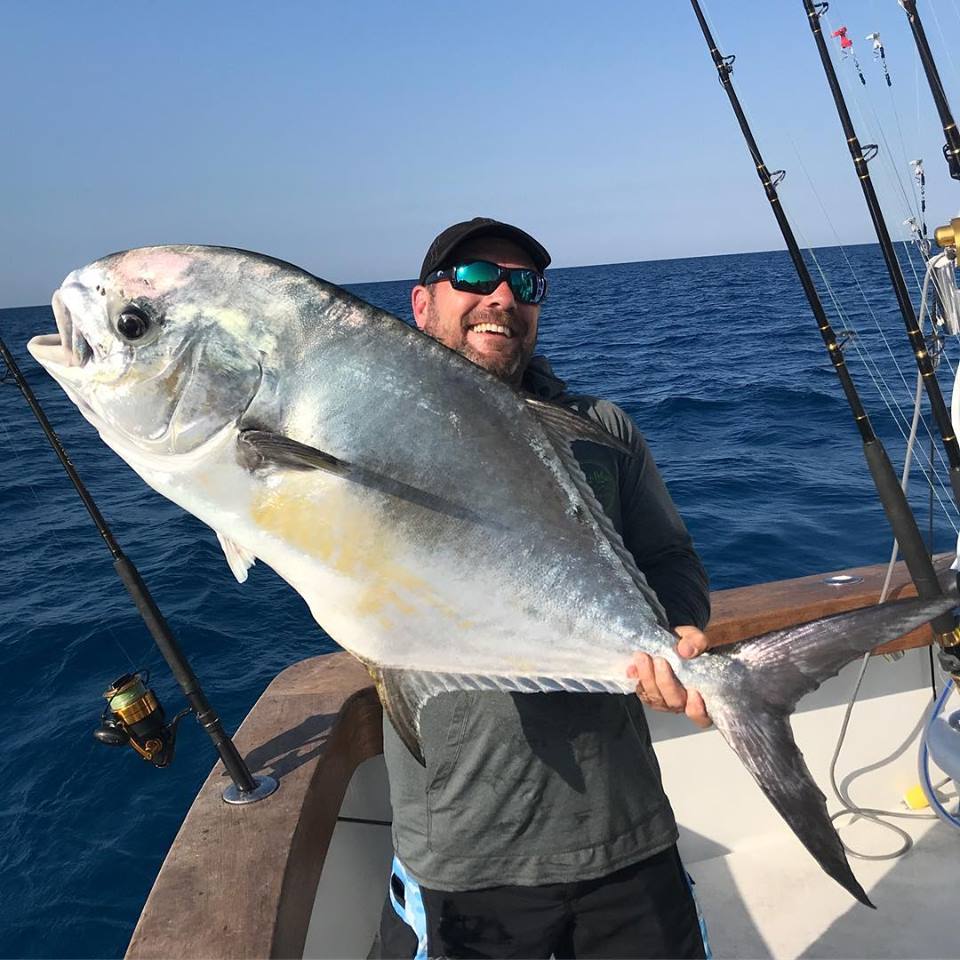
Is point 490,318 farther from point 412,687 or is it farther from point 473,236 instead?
point 412,687

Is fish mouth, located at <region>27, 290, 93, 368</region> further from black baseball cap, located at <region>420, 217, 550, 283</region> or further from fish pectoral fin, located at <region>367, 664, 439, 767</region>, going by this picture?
black baseball cap, located at <region>420, 217, 550, 283</region>

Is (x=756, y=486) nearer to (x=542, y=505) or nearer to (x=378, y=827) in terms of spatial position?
(x=378, y=827)

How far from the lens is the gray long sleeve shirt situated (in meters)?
1.87

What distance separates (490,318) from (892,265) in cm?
252

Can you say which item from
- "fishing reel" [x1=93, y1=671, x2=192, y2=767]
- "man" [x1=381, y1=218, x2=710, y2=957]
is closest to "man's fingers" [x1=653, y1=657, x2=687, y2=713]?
"man" [x1=381, y1=218, x2=710, y2=957]

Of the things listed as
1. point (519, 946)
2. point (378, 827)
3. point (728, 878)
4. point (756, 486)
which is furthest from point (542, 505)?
point (756, 486)

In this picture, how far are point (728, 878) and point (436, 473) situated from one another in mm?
2702

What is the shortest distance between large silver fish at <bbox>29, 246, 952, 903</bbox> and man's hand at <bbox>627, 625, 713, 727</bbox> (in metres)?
0.02

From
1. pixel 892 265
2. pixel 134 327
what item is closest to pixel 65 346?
pixel 134 327

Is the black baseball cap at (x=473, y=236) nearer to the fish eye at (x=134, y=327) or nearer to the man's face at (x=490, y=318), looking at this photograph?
the man's face at (x=490, y=318)

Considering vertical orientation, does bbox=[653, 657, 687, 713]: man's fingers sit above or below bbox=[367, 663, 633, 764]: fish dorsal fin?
below

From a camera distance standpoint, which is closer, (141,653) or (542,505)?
(542,505)

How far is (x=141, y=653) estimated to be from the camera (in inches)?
261

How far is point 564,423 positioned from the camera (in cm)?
166
